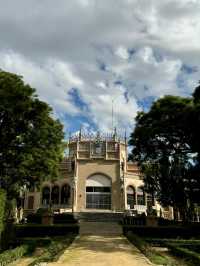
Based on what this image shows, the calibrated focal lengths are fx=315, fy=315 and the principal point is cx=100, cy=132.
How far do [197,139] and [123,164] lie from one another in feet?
97.4

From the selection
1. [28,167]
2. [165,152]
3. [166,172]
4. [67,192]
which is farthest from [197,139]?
[67,192]

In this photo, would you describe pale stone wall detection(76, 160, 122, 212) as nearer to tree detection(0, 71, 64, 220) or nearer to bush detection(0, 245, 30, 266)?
tree detection(0, 71, 64, 220)

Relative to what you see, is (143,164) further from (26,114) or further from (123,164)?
(123,164)

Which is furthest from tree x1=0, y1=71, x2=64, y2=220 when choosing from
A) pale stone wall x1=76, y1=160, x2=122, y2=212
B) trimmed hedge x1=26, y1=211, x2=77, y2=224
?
pale stone wall x1=76, y1=160, x2=122, y2=212

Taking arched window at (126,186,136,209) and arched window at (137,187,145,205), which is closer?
arched window at (126,186,136,209)

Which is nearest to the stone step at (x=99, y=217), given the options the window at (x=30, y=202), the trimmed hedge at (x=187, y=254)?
the window at (x=30, y=202)

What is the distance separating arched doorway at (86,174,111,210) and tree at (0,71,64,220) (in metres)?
21.0

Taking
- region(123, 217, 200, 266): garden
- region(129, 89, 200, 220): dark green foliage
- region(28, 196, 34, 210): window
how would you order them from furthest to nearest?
region(28, 196, 34, 210): window → region(129, 89, 200, 220): dark green foliage → region(123, 217, 200, 266): garden

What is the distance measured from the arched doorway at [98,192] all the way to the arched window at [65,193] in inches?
127

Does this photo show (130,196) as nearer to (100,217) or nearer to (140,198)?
(140,198)

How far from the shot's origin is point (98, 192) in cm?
5181

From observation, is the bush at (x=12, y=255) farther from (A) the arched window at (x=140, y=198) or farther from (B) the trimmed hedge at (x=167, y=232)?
(A) the arched window at (x=140, y=198)

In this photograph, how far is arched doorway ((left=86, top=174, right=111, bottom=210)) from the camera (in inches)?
2014

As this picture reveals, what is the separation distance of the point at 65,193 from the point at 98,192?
5.62 metres
